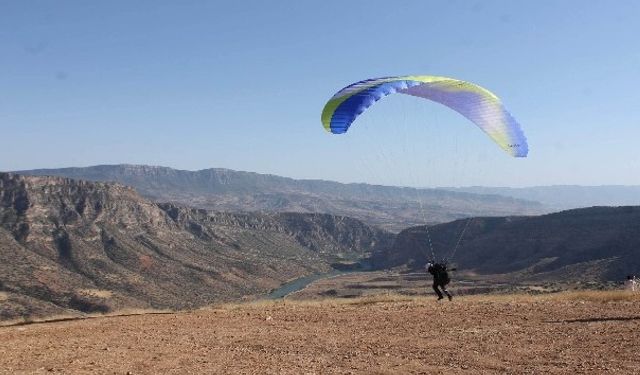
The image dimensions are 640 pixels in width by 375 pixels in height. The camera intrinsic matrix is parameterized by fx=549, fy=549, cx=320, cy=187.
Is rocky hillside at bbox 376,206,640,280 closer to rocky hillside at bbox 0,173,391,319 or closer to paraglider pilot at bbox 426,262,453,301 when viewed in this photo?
rocky hillside at bbox 0,173,391,319

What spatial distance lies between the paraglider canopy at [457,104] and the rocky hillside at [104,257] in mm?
70694

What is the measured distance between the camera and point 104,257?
126938 mm

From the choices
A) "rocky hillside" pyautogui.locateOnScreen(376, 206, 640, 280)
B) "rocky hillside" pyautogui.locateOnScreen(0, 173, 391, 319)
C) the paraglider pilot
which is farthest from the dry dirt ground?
"rocky hillside" pyautogui.locateOnScreen(376, 206, 640, 280)

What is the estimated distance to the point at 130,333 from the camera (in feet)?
50.7

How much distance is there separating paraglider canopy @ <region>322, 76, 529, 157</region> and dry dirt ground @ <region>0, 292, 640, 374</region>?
19.1 feet

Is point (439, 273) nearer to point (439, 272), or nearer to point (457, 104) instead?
point (439, 272)

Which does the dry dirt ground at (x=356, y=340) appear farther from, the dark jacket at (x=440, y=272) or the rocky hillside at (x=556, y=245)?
the rocky hillside at (x=556, y=245)

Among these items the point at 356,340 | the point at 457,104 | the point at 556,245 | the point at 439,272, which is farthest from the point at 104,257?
the point at 356,340

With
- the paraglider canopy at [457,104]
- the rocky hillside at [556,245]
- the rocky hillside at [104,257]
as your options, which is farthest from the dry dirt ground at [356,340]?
the rocky hillside at [556,245]

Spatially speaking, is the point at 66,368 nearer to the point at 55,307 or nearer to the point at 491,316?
the point at 491,316

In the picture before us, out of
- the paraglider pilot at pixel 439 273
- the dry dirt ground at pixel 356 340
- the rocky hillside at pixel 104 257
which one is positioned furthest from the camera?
the rocky hillside at pixel 104 257

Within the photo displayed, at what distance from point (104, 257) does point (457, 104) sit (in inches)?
4776

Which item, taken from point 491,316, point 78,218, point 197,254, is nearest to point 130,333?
point 491,316

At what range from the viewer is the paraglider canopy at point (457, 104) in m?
19.2
